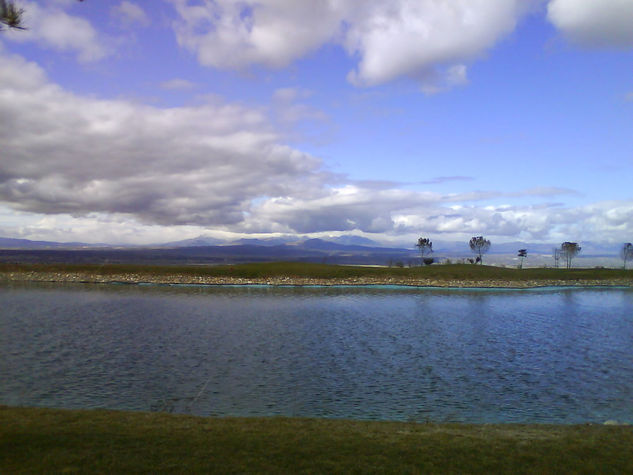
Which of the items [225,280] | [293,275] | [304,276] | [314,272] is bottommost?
[225,280]

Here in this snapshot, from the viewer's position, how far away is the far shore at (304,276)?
75375mm

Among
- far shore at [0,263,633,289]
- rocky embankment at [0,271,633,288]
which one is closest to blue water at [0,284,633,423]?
rocky embankment at [0,271,633,288]

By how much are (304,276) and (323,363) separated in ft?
191

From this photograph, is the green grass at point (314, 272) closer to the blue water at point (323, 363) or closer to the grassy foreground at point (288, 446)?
the blue water at point (323, 363)

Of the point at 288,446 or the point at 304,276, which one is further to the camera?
the point at 304,276

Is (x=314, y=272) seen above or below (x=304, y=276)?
above

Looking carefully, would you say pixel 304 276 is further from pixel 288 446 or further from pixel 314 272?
pixel 288 446

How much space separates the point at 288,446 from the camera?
33.2ft

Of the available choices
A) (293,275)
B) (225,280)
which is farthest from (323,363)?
(293,275)

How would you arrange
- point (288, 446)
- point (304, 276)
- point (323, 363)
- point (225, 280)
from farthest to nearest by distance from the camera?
point (304, 276), point (225, 280), point (323, 363), point (288, 446)

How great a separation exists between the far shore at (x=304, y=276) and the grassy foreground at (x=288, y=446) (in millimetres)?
62290

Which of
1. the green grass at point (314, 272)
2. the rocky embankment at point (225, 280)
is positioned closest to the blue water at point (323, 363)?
the rocky embankment at point (225, 280)

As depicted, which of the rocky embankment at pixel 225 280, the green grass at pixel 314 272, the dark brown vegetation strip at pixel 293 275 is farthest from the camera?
the green grass at pixel 314 272

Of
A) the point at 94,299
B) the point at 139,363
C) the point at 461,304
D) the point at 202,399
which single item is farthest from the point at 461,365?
the point at 94,299
